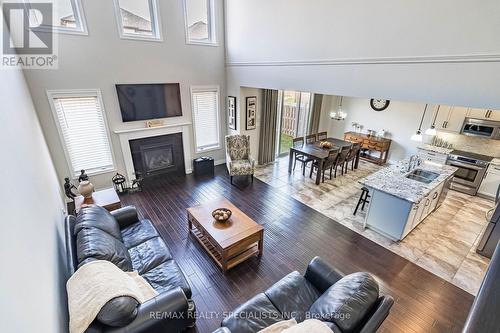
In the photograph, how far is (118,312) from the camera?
1784mm

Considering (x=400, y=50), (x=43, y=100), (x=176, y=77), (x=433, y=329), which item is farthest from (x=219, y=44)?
(x=433, y=329)

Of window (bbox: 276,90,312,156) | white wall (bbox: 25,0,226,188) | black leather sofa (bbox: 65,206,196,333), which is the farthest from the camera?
window (bbox: 276,90,312,156)

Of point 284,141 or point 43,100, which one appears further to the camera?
point 284,141

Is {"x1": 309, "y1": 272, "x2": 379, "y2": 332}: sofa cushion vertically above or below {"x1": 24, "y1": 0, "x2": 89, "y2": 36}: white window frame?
below

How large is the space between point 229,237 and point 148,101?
364cm

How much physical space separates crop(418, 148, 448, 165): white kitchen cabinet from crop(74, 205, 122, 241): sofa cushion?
6.64 metres

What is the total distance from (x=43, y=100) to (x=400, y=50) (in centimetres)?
563

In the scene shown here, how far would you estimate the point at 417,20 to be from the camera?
273cm

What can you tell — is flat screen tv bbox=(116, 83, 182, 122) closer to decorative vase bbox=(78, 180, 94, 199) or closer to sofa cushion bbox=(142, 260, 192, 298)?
decorative vase bbox=(78, 180, 94, 199)

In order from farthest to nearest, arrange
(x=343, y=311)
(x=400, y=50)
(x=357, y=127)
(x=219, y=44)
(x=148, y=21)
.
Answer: (x=357, y=127), (x=219, y=44), (x=148, y=21), (x=400, y=50), (x=343, y=311)

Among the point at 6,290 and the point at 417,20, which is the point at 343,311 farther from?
the point at 417,20

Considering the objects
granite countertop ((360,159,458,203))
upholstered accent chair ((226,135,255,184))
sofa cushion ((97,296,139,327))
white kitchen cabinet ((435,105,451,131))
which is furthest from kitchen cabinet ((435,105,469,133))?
sofa cushion ((97,296,139,327))

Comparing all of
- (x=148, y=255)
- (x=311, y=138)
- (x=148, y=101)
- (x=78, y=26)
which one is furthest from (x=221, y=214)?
(x=311, y=138)

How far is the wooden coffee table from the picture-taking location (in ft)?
10.1
